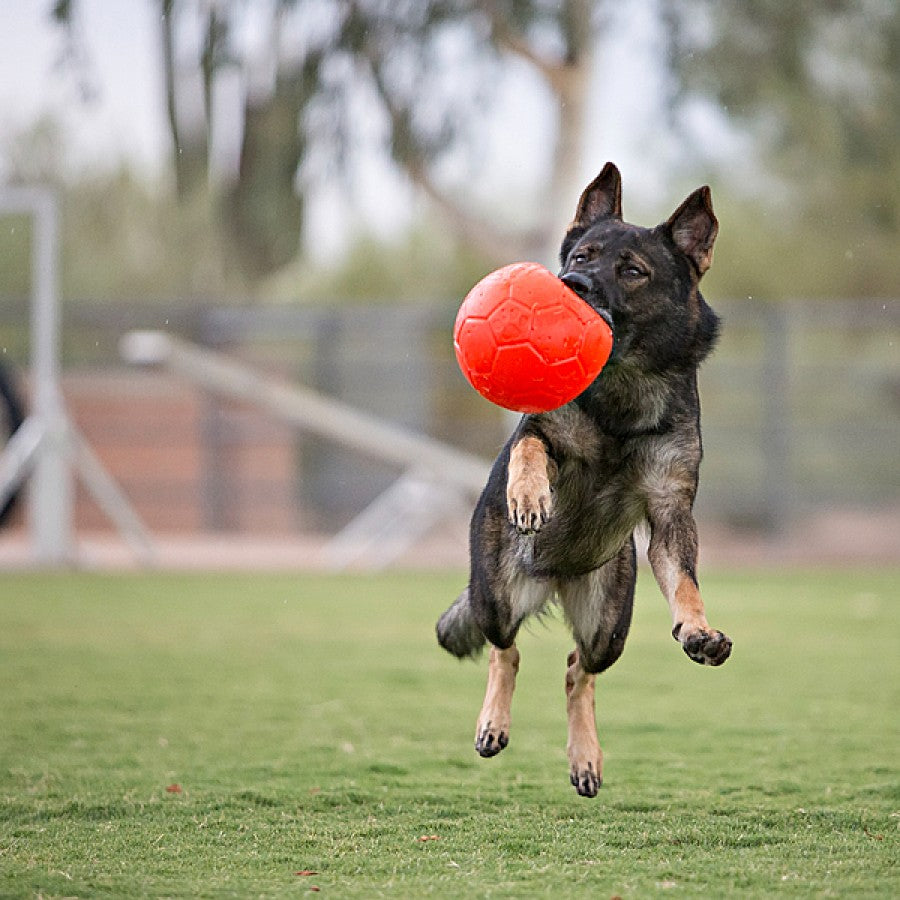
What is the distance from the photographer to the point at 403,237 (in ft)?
75.0

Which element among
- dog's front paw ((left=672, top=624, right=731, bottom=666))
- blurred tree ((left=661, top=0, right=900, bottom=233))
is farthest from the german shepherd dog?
blurred tree ((left=661, top=0, right=900, bottom=233))

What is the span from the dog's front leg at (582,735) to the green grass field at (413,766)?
0.10m

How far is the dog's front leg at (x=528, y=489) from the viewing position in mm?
3486

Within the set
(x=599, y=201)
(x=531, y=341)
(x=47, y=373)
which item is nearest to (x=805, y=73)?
(x=47, y=373)

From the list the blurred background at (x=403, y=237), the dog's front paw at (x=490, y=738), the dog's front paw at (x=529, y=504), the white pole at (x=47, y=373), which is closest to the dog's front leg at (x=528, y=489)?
the dog's front paw at (x=529, y=504)

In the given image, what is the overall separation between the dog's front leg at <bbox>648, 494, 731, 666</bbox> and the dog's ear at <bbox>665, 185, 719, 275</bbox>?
698mm

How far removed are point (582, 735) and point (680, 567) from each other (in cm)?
75

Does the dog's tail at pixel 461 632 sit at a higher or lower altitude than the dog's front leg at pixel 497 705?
higher

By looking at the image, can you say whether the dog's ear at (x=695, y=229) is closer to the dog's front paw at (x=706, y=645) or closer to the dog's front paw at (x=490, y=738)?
the dog's front paw at (x=706, y=645)

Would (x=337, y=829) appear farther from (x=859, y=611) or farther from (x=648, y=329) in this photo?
(x=859, y=611)

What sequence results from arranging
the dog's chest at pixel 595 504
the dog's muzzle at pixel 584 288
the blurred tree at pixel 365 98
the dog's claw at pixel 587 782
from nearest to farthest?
the dog's muzzle at pixel 584 288, the dog's chest at pixel 595 504, the dog's claw at pixel 587 782, the blurred tree at pixel 365 98

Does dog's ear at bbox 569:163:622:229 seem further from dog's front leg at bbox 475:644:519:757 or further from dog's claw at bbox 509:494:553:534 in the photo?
Answer: dog's front leg at bbox 475:644:519:757

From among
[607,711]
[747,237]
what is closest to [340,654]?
[607,711]

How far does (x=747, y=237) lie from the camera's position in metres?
21.2
